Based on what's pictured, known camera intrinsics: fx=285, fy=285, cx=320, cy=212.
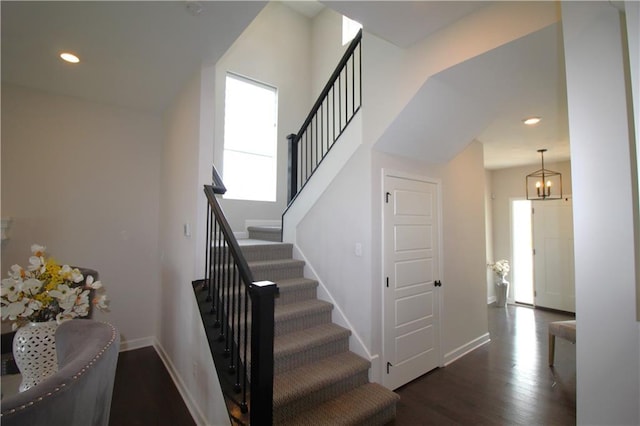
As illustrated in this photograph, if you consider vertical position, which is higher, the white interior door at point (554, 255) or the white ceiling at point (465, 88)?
the white ceiling at point (465, 88)

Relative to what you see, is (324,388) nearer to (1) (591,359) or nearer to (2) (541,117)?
(1) (591,359)

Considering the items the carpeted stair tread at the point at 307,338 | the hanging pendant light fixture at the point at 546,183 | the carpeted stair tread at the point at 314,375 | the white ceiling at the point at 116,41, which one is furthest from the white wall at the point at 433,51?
the hanging pendant light fixture at the point at 546,183

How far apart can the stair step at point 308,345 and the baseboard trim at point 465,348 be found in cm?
149

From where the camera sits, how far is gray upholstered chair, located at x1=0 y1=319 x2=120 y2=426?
714 millimetres

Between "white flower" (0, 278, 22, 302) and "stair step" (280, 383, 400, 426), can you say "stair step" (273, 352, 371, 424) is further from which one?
"white flower" (0, 278, 22, 302)

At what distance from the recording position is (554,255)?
18.3 ft

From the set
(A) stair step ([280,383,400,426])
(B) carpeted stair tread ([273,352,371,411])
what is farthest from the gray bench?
(B) carpeted stair tread ([273,352,371,411])

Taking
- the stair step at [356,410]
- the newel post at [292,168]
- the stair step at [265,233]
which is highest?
the newel post at [292,168]

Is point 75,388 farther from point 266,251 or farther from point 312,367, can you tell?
point 266,251

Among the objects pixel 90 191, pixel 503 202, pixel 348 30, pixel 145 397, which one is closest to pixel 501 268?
pixel 503 202

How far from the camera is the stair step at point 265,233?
12.3ft

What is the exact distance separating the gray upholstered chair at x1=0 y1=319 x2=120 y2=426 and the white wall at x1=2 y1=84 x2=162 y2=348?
251 cm

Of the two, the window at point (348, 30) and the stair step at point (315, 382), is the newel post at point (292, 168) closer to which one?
the stair step at point (315, 382)

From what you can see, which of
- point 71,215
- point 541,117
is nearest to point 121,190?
point 71,215
